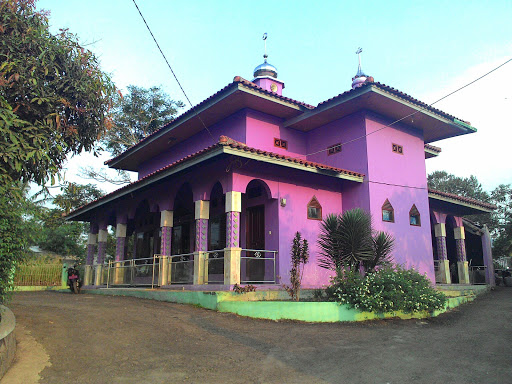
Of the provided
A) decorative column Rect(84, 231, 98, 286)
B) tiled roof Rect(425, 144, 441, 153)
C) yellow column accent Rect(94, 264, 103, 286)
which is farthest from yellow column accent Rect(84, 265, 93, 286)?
tiled roof Rect(425, 144, 441, 153)

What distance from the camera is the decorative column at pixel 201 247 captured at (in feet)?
38.6

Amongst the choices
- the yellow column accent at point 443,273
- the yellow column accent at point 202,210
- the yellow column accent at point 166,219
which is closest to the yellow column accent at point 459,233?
the yellow column accent at point 443,273

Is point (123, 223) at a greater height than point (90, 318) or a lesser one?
greater

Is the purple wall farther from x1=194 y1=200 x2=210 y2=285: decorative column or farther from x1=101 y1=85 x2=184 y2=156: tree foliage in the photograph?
x1=101 y1=85 x2=184 y2=156: tree foliage

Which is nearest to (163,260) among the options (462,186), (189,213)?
(189,213)

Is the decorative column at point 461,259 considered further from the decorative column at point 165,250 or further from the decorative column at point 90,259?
the decorative column at point 90,259

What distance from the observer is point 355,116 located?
46.2ft

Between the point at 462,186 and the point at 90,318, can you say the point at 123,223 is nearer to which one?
the point at 90,318

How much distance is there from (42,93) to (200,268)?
626 cm

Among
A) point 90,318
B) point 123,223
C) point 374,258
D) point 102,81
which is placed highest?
point 102,81

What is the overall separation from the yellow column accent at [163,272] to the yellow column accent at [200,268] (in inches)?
74.2

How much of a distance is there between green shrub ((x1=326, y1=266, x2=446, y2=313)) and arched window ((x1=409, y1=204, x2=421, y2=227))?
4545 mm

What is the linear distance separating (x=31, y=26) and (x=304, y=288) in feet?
29.3

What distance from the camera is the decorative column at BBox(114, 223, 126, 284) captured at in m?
15.9
